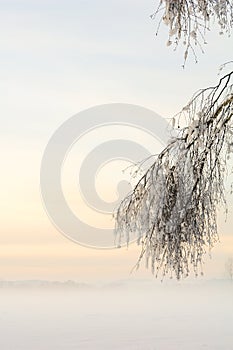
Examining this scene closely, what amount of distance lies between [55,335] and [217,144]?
3560 centimetres

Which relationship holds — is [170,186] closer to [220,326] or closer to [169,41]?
[169,41]

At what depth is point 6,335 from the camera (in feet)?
131

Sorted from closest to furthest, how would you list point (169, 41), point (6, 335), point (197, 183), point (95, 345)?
1. point (169, 41)
2. point (197, 183)
3. point (95, 345)
4. point (6, 335)

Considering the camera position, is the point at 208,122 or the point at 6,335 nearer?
the point at 208,122

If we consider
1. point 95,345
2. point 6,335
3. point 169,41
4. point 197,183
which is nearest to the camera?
point 169,41

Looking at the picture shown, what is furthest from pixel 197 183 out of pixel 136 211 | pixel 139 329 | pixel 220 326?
pixel 220 326

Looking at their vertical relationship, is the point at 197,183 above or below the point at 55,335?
above

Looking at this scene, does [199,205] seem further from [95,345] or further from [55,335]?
[55,335]

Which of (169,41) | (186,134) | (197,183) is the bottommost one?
(197,183)

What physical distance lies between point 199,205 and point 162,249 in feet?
2.03

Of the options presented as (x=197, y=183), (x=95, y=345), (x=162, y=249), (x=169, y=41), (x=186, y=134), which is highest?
(x=169, y=41)

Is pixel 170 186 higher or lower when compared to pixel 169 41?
lower

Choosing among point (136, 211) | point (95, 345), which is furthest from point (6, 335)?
point (136, 211)

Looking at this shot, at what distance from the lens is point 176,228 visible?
8086 mm
